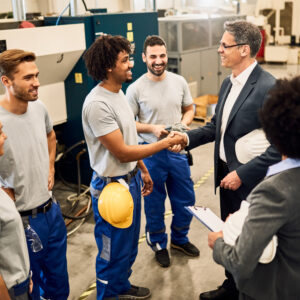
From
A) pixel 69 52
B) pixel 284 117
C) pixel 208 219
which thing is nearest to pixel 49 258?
pixel 208 219

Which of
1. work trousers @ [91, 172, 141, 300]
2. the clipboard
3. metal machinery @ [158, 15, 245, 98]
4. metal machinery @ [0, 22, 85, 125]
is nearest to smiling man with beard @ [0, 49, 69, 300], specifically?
work trousers @ [91, 172, 141, 300]

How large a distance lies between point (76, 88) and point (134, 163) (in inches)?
81.4

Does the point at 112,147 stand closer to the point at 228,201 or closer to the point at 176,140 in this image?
the point at 176,140

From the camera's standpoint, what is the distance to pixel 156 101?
3135 millimetres

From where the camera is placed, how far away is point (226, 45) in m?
2.48

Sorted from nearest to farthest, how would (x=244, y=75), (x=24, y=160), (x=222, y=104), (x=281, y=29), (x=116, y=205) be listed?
1. (x=24, y=160)
2. (x=116, y=205)
3. (x=244, y=75)
4. (x=222, y=104)
5. (x=281, y=29)

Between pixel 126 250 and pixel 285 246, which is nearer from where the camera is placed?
pixel 285 246

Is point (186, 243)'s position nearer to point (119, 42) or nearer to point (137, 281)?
point (137, 281)

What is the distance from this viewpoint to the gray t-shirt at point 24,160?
7.02ft

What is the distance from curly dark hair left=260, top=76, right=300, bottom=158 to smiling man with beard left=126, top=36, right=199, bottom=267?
1736mm

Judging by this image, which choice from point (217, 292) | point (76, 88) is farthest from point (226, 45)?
point (76, 88)

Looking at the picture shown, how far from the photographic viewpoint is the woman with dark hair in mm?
1269

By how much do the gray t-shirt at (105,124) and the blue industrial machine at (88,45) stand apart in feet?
6.33

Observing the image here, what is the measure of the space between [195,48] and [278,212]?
21.3 feet
